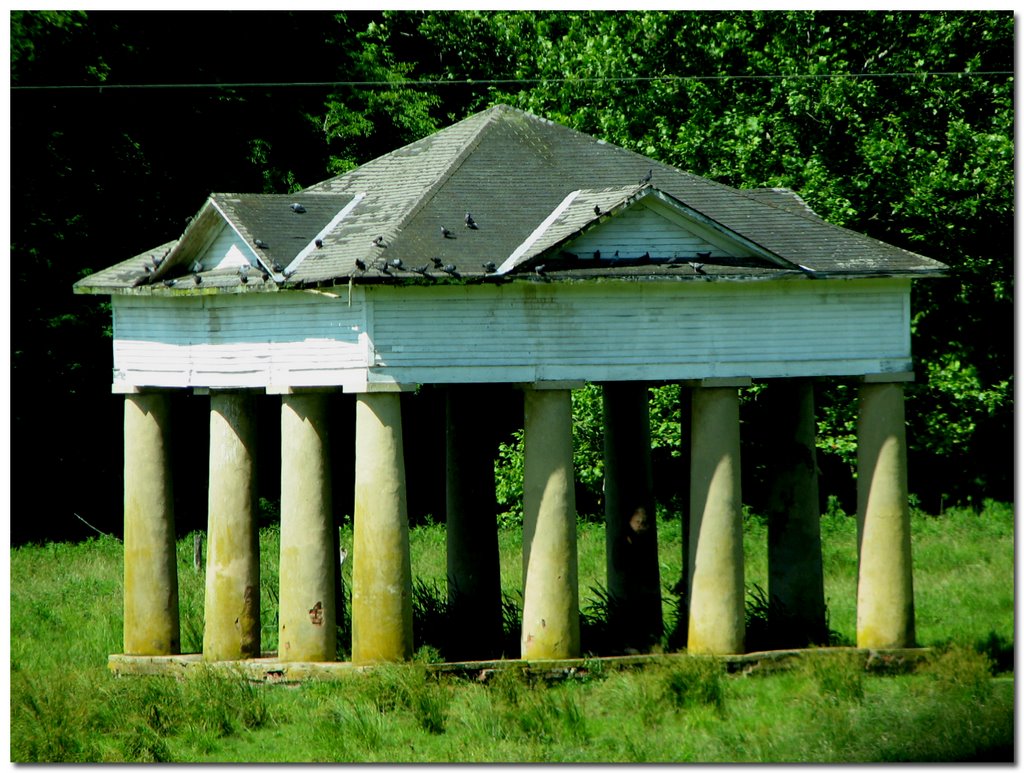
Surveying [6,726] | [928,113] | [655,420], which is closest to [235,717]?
[6,726]

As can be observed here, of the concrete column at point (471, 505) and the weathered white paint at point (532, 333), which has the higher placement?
the weathered white paint at point (532, 333)

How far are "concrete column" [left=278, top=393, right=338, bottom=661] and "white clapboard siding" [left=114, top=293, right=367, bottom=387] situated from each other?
0.55 metres

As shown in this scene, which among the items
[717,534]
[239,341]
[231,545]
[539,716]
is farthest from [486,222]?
[539,716]

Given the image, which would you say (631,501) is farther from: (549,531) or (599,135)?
(599,135)

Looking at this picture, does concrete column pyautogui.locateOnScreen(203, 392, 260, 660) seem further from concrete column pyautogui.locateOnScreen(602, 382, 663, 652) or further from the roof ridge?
concrete column pyautogui.locateOnScreen(602, 382, 663, 652)

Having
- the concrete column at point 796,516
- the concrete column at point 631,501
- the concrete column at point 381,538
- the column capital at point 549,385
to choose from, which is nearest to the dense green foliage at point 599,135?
the concrete column at point 631,501

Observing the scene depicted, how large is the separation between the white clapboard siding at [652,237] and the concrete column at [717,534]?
1690 millimetres

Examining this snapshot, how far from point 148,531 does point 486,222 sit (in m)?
6.04

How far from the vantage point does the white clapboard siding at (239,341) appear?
2102 cm

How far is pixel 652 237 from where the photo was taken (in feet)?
70.8

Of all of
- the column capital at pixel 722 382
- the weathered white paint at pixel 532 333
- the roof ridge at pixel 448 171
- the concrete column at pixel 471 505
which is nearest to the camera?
the weathered white paint at pixel 532 333

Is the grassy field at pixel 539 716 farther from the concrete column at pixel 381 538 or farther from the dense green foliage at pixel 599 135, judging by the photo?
the dense green foliage at pixel 599 135

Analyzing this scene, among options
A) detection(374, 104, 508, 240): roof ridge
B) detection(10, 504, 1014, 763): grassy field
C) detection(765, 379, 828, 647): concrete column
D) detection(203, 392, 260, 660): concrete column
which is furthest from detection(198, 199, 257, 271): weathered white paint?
detection(765, 379, 828, 647): concrete column

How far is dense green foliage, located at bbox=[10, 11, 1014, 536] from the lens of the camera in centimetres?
3700
